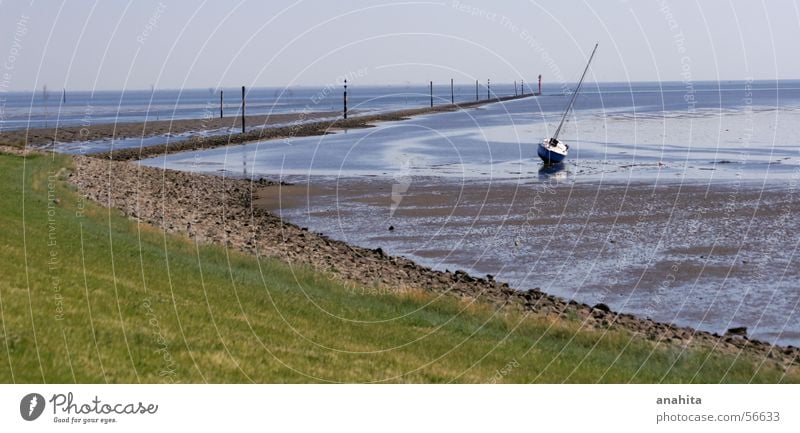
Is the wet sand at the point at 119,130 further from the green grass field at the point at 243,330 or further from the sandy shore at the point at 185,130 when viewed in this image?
the green grass field at the point at 243,330

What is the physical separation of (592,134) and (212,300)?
319ft

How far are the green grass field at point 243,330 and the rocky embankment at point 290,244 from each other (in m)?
1.53

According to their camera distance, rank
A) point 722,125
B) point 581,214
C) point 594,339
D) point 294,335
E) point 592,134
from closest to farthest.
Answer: point 294,335, point 594,339, point 581,214, point 592,134, point 722,125

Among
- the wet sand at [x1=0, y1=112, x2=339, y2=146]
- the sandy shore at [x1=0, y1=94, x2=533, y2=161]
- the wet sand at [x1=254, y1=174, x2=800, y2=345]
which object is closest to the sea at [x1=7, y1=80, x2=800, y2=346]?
the wet sand at [x1=254, y1=174, x2=800, y2=345]

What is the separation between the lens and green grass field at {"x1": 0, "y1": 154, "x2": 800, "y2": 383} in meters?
14.6

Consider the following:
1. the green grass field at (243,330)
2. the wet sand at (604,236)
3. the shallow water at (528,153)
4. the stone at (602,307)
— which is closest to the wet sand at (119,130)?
the shallow water at (528,153)

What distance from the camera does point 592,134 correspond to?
114 meters

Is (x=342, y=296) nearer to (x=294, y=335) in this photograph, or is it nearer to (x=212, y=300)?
(x=212, y=300)

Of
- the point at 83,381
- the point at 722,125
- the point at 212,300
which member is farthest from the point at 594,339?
the point at 722,125

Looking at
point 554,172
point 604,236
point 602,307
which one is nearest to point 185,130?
point 554,172

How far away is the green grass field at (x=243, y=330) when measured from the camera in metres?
14.6

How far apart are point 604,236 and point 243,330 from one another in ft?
84.9

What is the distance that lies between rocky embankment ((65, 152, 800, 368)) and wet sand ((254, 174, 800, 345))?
4.47ft

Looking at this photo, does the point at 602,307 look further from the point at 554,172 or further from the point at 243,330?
the point at 554,172
